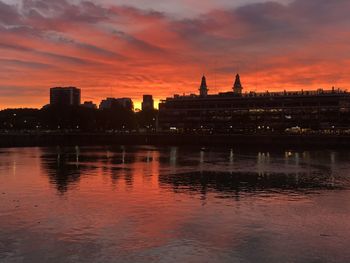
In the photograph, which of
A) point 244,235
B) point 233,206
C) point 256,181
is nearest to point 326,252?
point 244,235

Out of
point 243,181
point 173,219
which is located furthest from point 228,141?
point 173,219

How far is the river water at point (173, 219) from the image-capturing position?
27062 mm

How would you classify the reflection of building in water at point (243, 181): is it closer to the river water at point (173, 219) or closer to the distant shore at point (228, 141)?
the river water at point (173, 219)

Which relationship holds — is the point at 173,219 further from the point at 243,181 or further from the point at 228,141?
the point at 228,141

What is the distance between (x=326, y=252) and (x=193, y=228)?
8798 millimetres

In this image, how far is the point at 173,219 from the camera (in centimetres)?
3569

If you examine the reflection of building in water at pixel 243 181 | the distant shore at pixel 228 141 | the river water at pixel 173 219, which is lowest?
the river water at pixel 173 219

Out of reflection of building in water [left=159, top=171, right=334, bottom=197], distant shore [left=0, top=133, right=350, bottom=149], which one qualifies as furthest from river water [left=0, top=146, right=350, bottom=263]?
distant shore [left=0, top=133, right=350, bottom=149]

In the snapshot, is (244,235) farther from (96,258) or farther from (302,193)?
(302,193)

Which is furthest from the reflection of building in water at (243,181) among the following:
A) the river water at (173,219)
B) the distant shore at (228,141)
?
the distant shore at (228,141)

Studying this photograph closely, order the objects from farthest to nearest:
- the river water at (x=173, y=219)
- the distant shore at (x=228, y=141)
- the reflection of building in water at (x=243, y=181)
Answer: the distant shore at (x=228, y=141)
the reflection of building in water at (x=243, y=181)
the river water at (x=173, y=219)

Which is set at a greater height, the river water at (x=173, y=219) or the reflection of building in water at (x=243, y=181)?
the reflection of building in water at (x=243, y=181)

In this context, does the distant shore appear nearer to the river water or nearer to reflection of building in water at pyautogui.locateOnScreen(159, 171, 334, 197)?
reflection of building in water at pyautogui.locateOnScreen(159, 171, 334, 197)

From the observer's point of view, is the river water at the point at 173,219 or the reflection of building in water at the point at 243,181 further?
the reflection of building in water at the point at 243,181
